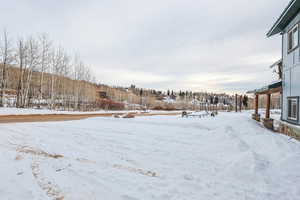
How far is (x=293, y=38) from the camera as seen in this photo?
700 cm

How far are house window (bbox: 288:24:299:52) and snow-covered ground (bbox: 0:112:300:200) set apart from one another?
4231 millimetres

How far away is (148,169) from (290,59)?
25.4ft

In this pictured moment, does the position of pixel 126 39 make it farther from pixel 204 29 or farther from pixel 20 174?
pixel 20 174

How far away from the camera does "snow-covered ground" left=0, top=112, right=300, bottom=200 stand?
2.68 metres

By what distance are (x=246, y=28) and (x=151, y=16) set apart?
6.19m

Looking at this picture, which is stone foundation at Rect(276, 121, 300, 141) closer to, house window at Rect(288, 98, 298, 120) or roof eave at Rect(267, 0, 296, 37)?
house window at Rect(288, 98, 298, 120)

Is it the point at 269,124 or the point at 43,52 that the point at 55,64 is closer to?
the point at 43,52

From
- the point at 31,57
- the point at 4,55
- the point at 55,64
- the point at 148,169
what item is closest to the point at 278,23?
the point at 148,169

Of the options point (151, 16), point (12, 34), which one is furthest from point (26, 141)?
point (12, 34)

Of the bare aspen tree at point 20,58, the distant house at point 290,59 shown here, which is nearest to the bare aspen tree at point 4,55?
the bare aspen tree at point 20,58

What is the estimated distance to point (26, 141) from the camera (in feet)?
19.2

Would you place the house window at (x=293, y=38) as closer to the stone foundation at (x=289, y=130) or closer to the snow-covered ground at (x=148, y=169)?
the stone foundation at (x=289, y=130)

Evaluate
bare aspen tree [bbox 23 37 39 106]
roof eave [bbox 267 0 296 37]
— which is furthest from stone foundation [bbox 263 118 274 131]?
bare aspen tree [bbox 23 37 39 106]

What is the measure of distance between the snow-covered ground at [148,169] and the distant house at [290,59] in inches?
98.8
